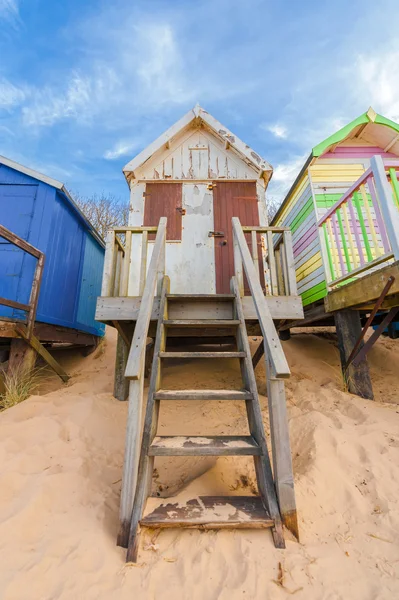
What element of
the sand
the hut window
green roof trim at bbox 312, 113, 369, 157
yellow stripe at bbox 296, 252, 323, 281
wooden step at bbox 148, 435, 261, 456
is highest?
green roof trim at bbox 312, 113, 369, 157

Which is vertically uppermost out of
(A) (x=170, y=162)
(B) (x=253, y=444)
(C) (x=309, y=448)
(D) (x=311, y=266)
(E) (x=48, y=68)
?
(E) (x=48, y=68)

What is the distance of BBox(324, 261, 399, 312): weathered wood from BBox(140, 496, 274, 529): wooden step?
8.35 ft

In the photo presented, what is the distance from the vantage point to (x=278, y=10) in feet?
30.5

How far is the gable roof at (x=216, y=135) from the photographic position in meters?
4.88

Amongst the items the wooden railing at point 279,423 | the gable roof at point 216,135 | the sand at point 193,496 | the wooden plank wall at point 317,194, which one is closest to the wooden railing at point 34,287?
the sand at point 193,496

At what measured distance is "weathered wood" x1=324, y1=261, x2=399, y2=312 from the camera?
2.75 metres

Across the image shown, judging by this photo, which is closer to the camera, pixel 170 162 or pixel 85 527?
pixel 85 527

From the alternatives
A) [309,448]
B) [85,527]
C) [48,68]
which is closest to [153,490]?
[85,527]

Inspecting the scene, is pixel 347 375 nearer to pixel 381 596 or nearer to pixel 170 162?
pixel 381 596

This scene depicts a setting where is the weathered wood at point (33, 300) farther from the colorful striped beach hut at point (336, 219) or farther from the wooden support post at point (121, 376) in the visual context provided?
the colorful striped beach hut at point (336, 219)

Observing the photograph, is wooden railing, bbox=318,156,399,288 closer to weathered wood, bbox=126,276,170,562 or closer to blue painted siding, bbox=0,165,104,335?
weathered wood, bbox=126,276,170,562

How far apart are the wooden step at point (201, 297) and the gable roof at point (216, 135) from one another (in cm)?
310

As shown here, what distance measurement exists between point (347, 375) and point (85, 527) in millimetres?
3359

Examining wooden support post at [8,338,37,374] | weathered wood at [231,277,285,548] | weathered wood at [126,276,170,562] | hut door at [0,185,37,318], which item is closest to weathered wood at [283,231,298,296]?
weathered wood at [231,277,285,548]
